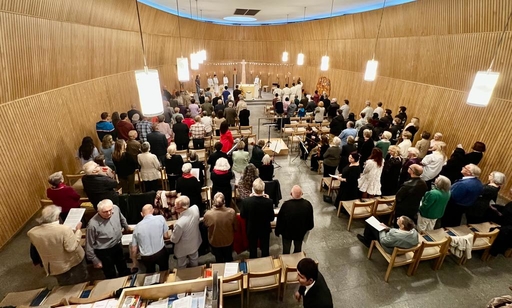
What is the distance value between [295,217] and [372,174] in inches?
91.9

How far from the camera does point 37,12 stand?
542 cm

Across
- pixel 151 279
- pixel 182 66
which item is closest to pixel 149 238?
pixel 151 279

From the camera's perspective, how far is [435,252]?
4.23 meters

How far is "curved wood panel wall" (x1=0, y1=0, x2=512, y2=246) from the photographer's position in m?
5.02

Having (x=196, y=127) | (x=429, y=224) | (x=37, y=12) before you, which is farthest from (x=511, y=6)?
(x=37, y=12)

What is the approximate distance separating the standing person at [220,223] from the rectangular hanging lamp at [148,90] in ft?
4.84

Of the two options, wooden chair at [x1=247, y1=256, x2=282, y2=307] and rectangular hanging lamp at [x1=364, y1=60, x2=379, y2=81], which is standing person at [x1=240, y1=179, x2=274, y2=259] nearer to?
wooden chair at [x1=247, y1=256, x2=282, y2=307]

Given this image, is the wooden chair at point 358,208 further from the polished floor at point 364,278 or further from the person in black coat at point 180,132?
the person in black coat at point 180,132

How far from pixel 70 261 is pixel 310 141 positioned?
259 inches

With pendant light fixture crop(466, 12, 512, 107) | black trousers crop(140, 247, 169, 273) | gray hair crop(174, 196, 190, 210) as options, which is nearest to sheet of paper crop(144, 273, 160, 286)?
black trousers crop(140, 247, 169, 273)

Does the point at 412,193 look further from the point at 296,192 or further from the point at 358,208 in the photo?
the point at 296,192

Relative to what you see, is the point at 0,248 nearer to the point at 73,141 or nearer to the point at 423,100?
the point at 73,141

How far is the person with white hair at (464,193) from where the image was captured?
4.55m

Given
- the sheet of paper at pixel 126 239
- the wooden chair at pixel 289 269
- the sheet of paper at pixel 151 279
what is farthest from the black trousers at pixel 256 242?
the sheet of paper at pixel 126 239
